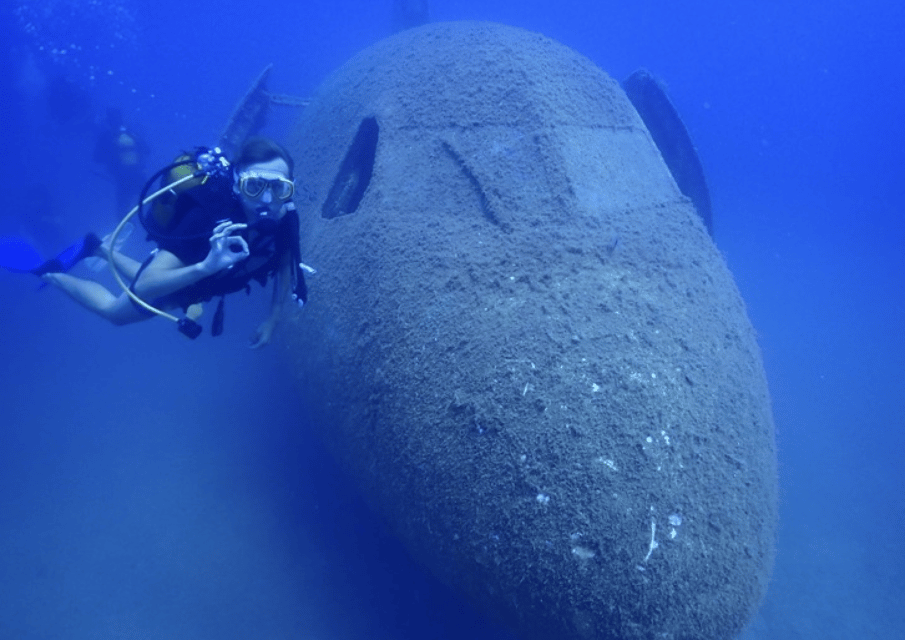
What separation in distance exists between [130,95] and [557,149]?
18.3 m

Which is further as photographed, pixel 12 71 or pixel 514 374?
pixel 12 71

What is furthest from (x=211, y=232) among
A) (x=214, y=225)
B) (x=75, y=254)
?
(x=75, y=254)

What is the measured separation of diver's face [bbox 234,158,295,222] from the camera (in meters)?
3.13

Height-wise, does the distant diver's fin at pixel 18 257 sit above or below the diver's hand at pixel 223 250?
below

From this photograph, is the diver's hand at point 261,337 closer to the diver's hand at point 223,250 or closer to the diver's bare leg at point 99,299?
the diver's hand at point 223,250

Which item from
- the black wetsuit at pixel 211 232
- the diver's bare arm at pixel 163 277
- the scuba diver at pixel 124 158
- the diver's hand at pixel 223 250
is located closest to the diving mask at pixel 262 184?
the black wetsuit at pixel 211 232

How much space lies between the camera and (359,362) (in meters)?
3.56

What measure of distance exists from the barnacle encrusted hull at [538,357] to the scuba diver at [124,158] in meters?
7.45

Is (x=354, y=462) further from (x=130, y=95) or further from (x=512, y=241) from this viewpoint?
(x=130, y=95)

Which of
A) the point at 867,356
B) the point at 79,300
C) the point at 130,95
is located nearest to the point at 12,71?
the point at 130,95

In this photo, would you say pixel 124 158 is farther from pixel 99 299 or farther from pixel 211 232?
pixel 211 232

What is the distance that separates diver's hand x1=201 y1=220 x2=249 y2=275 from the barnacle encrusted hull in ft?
3.15

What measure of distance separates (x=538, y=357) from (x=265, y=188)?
1.91 metres

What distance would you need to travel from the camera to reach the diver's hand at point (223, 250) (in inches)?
116
